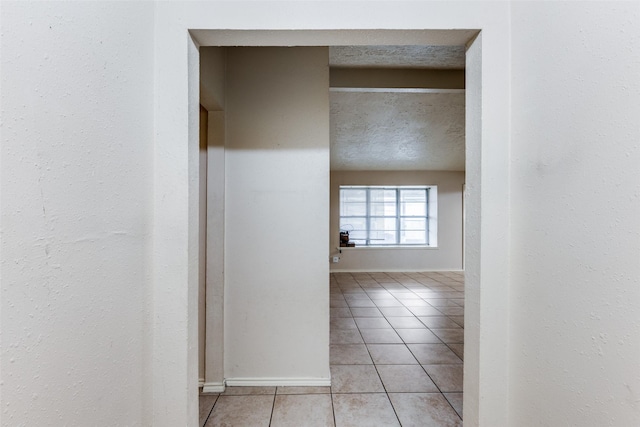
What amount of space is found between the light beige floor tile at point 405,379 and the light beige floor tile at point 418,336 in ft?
1.69

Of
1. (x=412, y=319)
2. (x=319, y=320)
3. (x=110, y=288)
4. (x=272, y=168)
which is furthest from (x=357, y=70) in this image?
(x=110, y=288)

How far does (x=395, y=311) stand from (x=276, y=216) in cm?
244

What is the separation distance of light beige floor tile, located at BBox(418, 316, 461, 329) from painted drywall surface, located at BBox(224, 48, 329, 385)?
168 centimetres

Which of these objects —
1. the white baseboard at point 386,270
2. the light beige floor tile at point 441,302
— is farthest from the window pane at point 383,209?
the light beige floor tile at point 441,302

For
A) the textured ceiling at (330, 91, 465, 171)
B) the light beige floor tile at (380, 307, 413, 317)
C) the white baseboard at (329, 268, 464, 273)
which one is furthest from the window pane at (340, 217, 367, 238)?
the light beige floor tile at (380, 307, 413, 317)

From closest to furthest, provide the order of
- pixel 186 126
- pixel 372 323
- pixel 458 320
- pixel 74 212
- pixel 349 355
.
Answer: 1. pixel 74 212
2. pixel 186 126
3. pixel 349 355
4. pixel 372 323
5. pixel 458 320

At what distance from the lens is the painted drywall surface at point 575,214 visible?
65 cm

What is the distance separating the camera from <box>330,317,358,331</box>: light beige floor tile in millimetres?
3143

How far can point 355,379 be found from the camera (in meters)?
2.08

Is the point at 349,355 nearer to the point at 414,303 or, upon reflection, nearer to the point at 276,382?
the point at 276,382

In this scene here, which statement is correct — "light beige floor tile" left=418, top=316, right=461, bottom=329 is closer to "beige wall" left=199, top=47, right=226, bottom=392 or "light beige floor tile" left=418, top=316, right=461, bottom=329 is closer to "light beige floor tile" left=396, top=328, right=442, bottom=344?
"light beige floor tile" left=396, top=328, right=442, bottom=344

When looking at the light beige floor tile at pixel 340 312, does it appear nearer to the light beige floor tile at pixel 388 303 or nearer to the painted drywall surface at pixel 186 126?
the light beige floor tile at pixel 388 303

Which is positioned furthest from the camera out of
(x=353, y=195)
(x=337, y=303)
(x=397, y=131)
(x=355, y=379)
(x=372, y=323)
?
(x=353, y=195)

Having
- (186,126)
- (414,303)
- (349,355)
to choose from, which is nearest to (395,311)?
(414,303)
